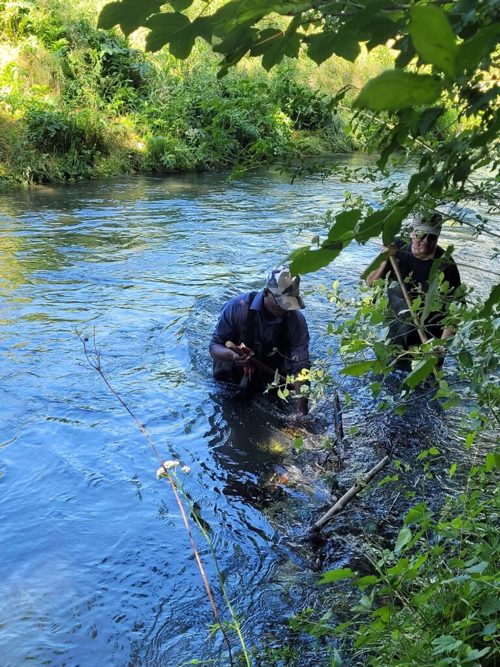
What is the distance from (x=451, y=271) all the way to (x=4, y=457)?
3.81 meters

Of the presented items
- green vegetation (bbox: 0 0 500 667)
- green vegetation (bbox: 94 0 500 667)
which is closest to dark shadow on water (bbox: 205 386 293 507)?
green vegetation (bbox: 0 0 500 667)

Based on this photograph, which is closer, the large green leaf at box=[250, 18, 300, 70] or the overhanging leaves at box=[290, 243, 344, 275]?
the overhanging leaves at box=[290, 243, 344, 275]

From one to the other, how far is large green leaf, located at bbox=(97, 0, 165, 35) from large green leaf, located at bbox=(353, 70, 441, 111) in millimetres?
598

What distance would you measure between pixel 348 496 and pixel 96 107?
51.7 feet

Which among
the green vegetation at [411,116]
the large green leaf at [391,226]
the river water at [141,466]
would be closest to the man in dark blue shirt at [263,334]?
the river water at [141,466]

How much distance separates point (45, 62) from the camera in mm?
17891

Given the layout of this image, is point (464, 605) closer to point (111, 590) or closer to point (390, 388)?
point (111, 590)

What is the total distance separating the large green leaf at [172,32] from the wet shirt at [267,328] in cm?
459

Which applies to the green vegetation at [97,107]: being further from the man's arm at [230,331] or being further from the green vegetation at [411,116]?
the green vegetation at [411,116]

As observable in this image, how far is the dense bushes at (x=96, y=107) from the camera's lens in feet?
52.3

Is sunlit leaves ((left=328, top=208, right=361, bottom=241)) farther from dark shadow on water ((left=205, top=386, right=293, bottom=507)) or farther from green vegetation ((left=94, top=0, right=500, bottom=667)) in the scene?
dark shadow on water ((left=205, top=386, right=293, bottom=507))

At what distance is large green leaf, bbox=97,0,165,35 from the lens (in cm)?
122

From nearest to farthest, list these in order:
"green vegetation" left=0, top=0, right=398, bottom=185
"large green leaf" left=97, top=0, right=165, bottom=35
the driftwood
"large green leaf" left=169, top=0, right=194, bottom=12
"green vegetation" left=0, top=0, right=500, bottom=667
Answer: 1. "green vegetation" left=0, top=0, right=500, bottom=667
2. "large green leaf" left=97, top=0, right=165, bottom=35
3. "large green leaf" left=169, top=0, right=194, bottom=12
4. the driftwood
5. "green vegetation" left=0, top=0, right=398, bottom=185

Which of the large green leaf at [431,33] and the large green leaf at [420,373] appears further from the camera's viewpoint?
the large green leaf at [420,373]
